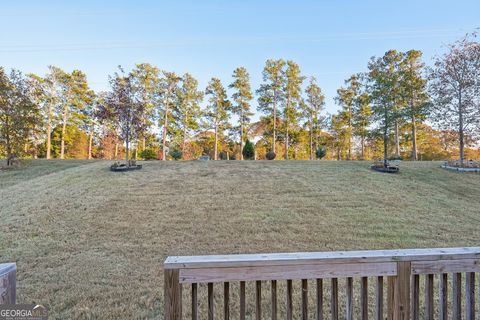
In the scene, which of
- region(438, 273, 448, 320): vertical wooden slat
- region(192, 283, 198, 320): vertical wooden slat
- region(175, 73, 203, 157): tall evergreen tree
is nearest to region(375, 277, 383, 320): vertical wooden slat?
region(438, 273, 448, 320): vertical wooden slat

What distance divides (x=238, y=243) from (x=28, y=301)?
2.63 metres

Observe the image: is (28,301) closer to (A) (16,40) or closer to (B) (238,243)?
(B) (238,243)

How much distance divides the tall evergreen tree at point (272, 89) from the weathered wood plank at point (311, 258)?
18.9 m

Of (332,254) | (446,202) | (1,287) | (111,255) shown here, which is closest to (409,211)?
(446,202)

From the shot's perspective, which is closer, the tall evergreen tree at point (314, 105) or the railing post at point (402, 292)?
the railing post at point (402, 292)

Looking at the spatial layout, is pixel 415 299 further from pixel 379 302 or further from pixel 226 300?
pixel 226 300

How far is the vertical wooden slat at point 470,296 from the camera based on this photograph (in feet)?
4.36

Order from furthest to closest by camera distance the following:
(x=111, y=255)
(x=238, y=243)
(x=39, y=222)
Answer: (x=39, y=222)
(x=238, y=243)
(x=111, y=255)

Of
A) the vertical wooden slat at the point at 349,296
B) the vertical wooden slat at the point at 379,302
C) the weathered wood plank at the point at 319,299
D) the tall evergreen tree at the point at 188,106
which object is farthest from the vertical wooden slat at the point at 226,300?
the tall evergreen tree at the point at 188,106

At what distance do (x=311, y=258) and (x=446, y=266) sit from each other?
0.77 meters

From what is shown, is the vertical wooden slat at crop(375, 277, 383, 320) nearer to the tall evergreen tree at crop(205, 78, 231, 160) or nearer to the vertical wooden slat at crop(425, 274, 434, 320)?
the vertical wooden slat at crop(425, 274, 434, 320)

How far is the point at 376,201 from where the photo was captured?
6.11 meters

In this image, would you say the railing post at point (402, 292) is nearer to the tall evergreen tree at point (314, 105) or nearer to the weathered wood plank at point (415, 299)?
the weathered wood plank at point (415, 299)

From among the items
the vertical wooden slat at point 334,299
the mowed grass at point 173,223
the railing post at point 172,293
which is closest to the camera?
the railing post at point 172,293
